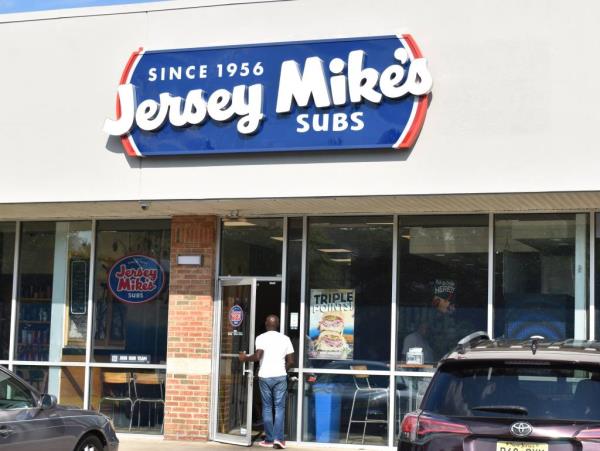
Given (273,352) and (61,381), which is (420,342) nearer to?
(273,352)

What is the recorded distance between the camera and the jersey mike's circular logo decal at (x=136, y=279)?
1398 cm

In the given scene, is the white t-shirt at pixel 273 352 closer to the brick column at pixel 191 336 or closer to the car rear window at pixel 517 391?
the brick column at pixel 191 336

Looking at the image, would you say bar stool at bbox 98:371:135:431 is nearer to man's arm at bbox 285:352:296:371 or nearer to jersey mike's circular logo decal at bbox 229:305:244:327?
jersey mike's circular logo decal at bbox 229:305:244:327

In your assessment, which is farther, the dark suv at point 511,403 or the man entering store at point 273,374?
the man entering store at point 273,374

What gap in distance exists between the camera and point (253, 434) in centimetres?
1336

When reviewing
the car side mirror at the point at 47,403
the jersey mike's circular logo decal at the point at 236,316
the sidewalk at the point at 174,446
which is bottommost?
the sidewalk at the point at 174,446

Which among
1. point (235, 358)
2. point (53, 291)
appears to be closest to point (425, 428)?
point (235, 358)

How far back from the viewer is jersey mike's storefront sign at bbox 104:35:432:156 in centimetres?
1144

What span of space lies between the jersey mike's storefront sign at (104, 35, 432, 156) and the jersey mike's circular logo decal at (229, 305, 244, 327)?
2.52m

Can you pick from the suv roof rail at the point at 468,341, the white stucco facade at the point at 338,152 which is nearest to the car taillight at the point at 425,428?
the suv roof rail at the point at 468,341

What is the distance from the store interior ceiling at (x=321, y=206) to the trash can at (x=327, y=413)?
2.48 meters

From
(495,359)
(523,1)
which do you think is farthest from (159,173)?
(495,359)

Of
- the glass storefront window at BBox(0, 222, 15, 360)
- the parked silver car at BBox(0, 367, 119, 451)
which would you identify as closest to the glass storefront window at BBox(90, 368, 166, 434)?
the glass storefront window at BBox(0, 222, 15, 360)

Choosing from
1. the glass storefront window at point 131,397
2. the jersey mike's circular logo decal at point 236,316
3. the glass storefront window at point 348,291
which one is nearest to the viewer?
the glass storefront window at point 348,291
